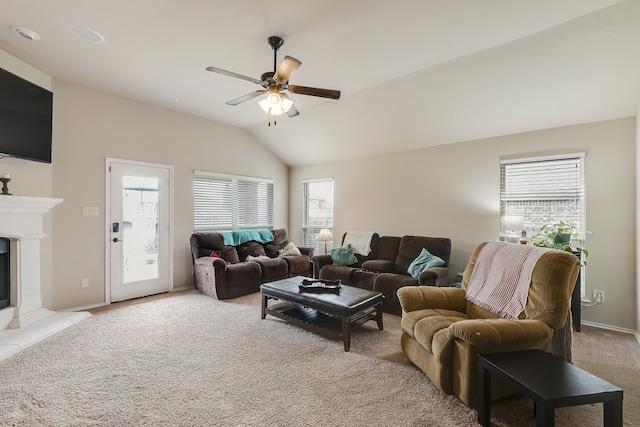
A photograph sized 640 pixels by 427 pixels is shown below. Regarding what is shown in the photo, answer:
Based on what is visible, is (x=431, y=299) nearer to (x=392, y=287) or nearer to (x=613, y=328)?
(x=392, y=287)

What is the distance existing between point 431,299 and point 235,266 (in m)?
3.00

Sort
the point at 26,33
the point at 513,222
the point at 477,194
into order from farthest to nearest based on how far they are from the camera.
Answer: the point at 477,194 < the point at 513,222 < the point at 26,33

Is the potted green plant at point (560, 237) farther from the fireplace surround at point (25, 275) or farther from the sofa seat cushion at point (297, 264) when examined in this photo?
the fireplace surround at point (25, 275)

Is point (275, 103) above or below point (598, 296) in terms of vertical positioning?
above

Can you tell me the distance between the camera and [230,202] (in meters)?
5.86

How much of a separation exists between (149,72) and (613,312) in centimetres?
616

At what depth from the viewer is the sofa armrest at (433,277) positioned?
367 centimetres

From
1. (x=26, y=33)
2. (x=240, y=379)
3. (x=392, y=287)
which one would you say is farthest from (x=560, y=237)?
(x=26, y=33)

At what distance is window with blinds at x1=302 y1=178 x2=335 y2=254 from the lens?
6331 millimetres

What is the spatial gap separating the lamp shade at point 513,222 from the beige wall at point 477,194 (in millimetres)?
349

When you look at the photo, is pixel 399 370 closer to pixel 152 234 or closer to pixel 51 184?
pixel 152 234

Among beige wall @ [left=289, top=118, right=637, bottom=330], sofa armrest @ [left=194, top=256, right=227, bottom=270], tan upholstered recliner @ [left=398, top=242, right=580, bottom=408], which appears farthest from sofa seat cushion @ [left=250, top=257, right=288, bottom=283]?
tan upholstered recliner @ [left=398, top=242, right=580, bottom=408]

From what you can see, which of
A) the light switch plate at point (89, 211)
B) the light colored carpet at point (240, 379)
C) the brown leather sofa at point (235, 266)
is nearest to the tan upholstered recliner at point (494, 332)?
the light colored carpet at point (240, 379)

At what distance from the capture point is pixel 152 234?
186 inches
